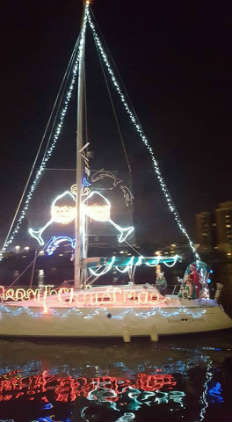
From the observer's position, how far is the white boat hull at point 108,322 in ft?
33.2

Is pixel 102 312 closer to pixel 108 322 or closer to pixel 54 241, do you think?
pixel 108 322

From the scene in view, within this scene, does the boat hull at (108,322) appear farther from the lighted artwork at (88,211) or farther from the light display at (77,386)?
the lighted artwork at (88,211)

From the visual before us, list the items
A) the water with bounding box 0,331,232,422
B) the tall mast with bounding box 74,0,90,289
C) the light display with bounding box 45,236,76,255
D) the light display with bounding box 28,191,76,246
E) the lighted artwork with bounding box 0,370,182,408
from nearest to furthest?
the water with bounding box 0,331,232,422, the lighted artwork with bounding box 0,370,182,408, the tall mast with bounding box 74,0,90,289, the light display with bounding box 45,236,76,255, the light display with bounding box 28,191,76,246

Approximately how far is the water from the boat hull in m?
0.38

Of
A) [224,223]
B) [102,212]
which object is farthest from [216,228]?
[102,212]

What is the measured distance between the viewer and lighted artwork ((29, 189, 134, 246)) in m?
13.5

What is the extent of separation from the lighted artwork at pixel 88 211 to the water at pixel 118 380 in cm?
452

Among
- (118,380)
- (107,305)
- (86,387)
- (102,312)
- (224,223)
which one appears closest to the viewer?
(86,387)

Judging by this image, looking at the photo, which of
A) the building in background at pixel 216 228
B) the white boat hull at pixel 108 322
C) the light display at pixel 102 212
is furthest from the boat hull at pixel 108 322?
the building in background at pixel 216 228

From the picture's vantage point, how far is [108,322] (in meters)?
10.1

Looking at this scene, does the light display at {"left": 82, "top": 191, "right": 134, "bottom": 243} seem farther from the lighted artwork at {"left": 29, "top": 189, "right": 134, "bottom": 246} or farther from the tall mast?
the tall mast

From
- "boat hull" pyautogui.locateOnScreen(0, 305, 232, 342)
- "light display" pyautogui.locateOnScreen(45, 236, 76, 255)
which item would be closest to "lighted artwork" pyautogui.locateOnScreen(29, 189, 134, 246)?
"light display" pyautogui.locateOnScreen(45, 236, 76, 255)

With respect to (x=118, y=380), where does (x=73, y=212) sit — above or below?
above

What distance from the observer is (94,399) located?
6.81m
